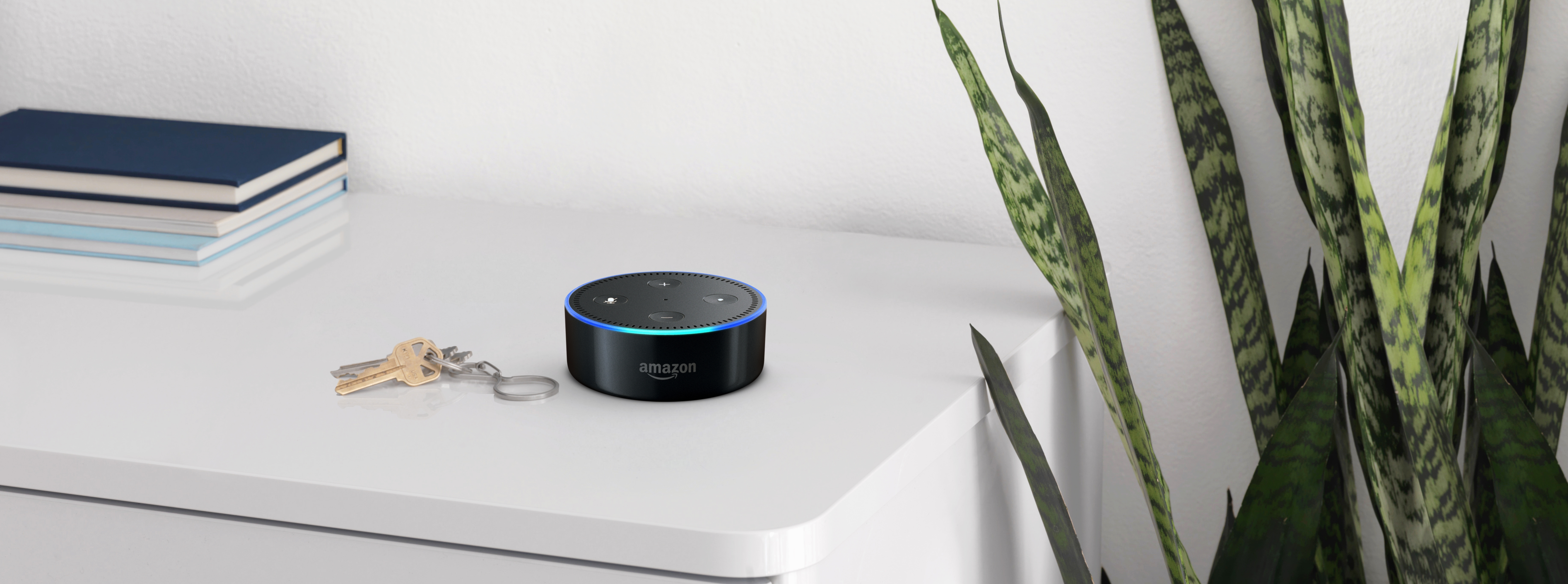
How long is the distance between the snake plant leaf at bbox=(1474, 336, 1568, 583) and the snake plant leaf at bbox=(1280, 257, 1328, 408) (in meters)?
0.16

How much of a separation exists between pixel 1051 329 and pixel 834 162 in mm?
305

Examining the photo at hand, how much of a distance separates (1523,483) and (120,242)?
93 centimetres

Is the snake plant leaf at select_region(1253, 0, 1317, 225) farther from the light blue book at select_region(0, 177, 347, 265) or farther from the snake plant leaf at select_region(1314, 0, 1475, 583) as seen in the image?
the light blue book at select_region(0, 177, 347, 265)

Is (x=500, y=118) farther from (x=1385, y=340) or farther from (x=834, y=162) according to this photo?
(x=1385, y=340)

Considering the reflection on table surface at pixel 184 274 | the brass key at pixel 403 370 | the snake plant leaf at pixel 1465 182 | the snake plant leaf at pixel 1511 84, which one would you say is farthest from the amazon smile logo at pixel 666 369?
the snake plant leaf at pixel 1511 84

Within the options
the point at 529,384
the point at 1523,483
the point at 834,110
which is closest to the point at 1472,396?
the point at 1523,483

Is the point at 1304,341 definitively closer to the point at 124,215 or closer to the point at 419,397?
the point at 419,397

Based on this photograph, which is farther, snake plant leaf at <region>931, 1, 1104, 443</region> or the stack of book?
the stack of book

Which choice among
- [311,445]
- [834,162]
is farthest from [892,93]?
[311,445]

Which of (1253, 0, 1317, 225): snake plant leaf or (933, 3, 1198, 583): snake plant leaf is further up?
(1253, 0, 1317, 225): snake plant leaf

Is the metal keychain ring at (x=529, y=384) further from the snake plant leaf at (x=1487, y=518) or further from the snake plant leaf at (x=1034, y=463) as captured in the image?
the snake plant leaf at (x=1487, y=518)

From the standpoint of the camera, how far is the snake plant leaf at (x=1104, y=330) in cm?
61

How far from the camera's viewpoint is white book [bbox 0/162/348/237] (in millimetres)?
841

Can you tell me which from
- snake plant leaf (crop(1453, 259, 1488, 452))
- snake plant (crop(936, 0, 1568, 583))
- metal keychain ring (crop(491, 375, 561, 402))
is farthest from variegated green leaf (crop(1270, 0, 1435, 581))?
metal keychain ring (crop(491, 375, 561, 402))
